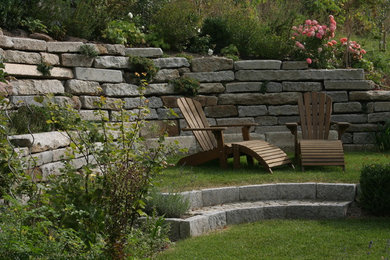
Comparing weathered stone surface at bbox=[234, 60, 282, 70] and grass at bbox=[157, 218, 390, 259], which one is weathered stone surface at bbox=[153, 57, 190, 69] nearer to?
weathered stone surface at bbox=[234, 60, 282, 70]

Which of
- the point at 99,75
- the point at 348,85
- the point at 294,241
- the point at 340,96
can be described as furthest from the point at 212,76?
the point at 294,241

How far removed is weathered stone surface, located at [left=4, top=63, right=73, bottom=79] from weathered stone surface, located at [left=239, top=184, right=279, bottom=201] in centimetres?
288

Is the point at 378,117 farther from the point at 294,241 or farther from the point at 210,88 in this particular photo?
the point at 294,241

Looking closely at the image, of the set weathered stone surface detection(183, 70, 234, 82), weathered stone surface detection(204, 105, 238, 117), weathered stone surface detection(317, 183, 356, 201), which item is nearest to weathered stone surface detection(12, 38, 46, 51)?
weathered stone surface detection(183, 70, 234, 82)

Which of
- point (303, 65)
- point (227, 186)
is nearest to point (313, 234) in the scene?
point (227, 186)

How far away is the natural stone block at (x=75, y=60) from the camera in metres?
7.21

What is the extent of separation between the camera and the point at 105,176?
11.7ft

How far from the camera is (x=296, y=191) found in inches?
227

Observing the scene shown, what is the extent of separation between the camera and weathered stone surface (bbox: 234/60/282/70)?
28.2ft

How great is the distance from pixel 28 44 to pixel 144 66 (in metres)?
1.79

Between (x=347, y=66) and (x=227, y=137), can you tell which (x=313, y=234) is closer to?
(x=227, y=137)

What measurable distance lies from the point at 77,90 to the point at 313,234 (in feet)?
12.7

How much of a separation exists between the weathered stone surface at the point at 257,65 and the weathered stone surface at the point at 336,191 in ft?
10.8

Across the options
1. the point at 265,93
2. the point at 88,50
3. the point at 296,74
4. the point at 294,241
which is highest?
the point at 88,50
